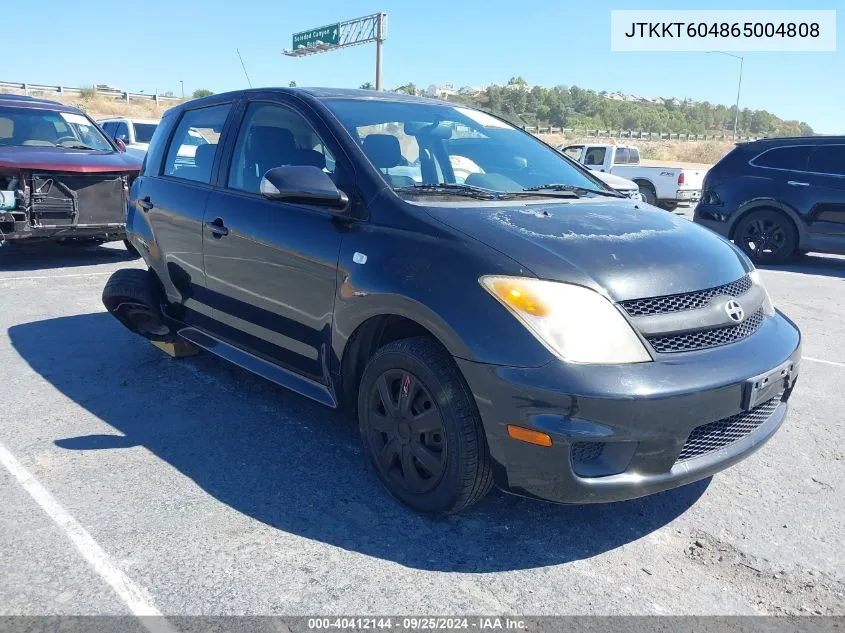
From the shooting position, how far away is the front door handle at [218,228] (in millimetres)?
3865

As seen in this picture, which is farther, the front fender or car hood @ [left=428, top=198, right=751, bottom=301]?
car hood @ [left=428, top=198, right=751, bottom=301]

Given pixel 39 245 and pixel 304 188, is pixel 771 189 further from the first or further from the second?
pixel 39 245

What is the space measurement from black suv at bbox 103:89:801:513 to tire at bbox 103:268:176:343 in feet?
2.07

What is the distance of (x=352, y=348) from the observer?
3.18 meters

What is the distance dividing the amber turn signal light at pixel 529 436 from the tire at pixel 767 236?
843 cm

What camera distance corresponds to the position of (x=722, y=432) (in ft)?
8.89

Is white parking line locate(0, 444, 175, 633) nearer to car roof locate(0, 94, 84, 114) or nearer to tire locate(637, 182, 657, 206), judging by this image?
car roof locate(0, 94, 84, 114)

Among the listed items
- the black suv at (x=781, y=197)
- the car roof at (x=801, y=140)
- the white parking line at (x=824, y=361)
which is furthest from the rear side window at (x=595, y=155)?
the white parking line at (x=824, y=361)

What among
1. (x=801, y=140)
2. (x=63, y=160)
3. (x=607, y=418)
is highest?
(x=801, y=140)

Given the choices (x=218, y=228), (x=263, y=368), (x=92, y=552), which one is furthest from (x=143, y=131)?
(x=92, y=552)

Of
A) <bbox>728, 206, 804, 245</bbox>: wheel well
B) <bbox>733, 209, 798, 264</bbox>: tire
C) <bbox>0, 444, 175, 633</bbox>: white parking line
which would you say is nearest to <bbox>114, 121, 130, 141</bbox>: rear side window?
<bbox>728, 206, 804, 245</bbox>: wheel well

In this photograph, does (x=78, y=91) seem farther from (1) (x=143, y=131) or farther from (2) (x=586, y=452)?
(2) (x=586, y=452)

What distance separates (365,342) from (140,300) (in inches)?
84.7

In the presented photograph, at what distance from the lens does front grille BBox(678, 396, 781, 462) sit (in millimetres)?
2621
